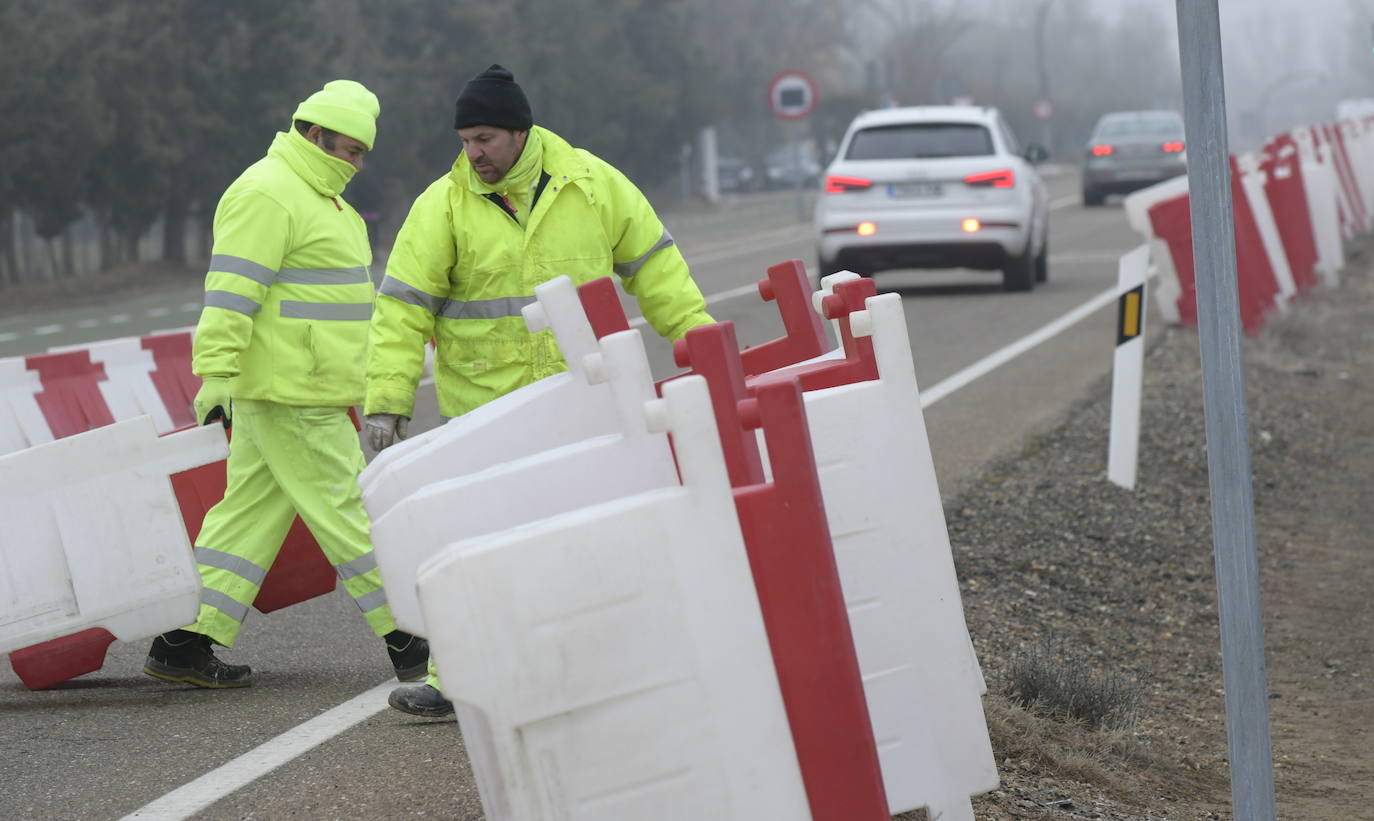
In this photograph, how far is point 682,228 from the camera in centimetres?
4266

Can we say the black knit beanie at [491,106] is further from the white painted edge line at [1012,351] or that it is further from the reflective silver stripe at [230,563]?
the white painted edge line at [1012,351]

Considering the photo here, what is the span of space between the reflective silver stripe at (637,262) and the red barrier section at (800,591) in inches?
81.3

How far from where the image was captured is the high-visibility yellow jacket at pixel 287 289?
5.58m

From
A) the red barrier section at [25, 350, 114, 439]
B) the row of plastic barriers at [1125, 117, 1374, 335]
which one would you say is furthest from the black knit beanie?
the row of plastic barriers at [1125, 117, 1374, 335]

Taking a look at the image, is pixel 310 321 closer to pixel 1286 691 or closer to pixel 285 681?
pixel 285 681

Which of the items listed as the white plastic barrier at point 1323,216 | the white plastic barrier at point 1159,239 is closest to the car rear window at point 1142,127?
the white plastic barrier at point 1323,216

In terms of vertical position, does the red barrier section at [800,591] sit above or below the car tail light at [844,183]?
above

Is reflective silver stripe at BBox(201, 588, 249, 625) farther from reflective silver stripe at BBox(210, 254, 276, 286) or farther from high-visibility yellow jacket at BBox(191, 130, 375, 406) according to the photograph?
reflective silver stripe at BBox(210, 254, 276, 286)

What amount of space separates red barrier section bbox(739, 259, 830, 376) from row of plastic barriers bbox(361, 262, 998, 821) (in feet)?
2.23

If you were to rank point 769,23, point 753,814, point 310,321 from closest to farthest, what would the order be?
point 753,814 < point 310,321 < point 769,23

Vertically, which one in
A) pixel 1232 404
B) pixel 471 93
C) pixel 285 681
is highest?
pixel 471 93

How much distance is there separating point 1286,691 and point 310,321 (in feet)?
11.3

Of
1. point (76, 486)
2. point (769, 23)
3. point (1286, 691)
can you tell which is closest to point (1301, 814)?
point (1286, 691)

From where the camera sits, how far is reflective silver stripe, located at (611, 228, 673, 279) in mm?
5297
